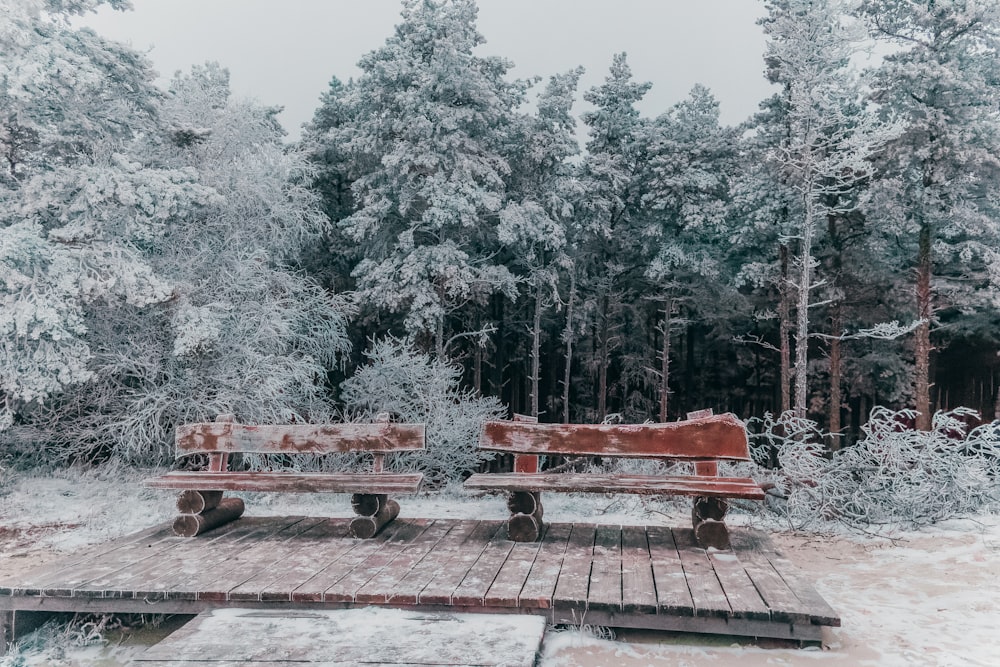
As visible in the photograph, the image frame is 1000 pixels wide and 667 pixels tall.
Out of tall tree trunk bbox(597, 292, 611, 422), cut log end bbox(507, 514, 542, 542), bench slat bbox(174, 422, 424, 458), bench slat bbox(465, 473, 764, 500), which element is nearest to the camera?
bench slat bbox(465, 473, 764, 500)

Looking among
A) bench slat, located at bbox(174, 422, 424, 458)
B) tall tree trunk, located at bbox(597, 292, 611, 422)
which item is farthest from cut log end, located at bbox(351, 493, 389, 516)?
tall tree trunk, located at bbox(597, 292, 611, 422)

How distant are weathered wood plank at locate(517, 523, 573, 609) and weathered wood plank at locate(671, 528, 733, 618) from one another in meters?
0.89

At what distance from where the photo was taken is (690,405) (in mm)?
27688

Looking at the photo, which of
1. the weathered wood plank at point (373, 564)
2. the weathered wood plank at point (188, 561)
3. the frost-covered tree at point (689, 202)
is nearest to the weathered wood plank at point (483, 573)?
the weathered wood plank at point (373, 564)

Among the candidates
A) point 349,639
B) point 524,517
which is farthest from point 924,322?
point 349,639

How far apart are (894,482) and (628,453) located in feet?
14.2

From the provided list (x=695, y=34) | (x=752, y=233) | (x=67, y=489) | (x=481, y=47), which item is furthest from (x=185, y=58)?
(x=695, y=34)

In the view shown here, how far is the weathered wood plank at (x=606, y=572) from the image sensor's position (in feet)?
14.0

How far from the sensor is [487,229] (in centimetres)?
2006

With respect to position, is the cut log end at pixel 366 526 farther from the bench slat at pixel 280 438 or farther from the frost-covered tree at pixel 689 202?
the frost-covered tree at pixel 689 202

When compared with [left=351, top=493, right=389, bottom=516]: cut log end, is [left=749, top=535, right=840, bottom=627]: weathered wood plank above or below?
below

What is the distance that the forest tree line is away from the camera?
455 inches

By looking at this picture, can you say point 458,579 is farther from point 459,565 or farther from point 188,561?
point 188,561

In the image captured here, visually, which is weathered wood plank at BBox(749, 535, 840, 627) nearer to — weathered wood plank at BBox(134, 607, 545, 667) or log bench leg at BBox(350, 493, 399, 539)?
weathered wood plank at BBox(134, 607, 545, 667)
